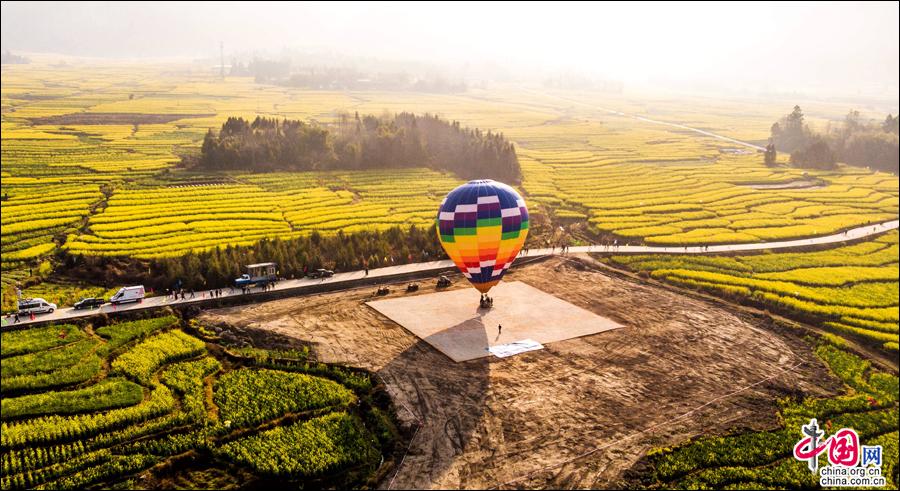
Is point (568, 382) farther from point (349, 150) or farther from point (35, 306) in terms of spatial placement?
point (349, 150)

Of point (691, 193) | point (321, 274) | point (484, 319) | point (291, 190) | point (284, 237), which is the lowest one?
point (484, 319)

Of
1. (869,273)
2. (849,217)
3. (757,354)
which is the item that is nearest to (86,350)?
Result: (757,354)

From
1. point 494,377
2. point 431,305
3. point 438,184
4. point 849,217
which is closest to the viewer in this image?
point 494,377

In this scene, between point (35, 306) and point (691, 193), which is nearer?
point (35, 306)

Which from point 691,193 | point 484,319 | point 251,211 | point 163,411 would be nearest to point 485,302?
point 484,319

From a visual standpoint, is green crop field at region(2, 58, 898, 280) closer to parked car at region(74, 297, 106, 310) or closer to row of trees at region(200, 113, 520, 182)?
row of trees at region(200, 113, 520, 182)

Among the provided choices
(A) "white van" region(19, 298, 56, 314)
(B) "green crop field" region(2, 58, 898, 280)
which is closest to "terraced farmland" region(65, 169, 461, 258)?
(B) "green crop field" region(2, 58, 898, 280)

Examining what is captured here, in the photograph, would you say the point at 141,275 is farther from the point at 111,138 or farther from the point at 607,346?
the point at 111,138

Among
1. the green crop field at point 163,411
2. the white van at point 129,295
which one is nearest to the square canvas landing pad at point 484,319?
the green crop field at point 163,411
